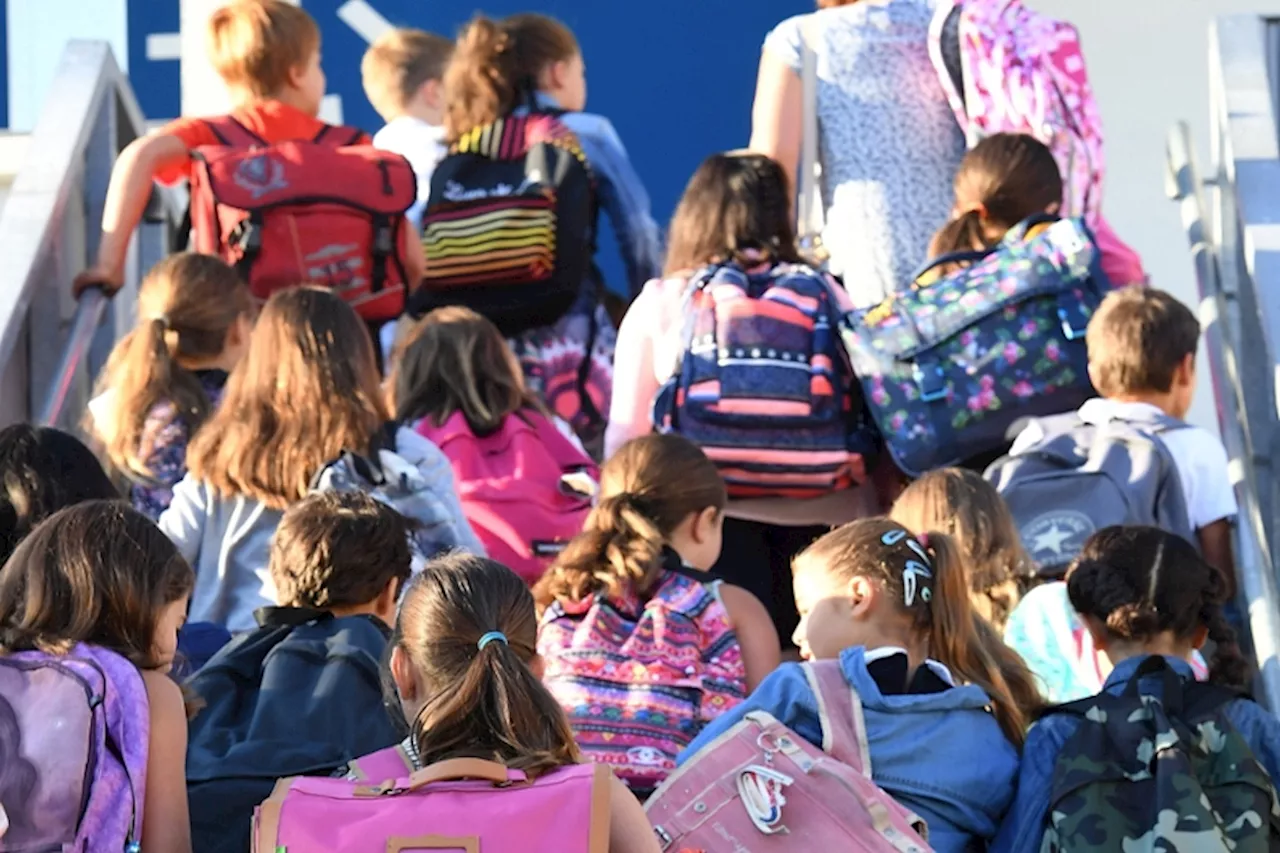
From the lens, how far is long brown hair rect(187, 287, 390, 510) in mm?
6031

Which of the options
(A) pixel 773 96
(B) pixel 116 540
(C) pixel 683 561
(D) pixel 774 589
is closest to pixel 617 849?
(B) pixel 116 540

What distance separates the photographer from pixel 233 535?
595 cm

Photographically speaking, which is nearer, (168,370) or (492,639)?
(492,639)

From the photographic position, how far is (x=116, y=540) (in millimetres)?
4352

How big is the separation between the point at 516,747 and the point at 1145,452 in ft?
8.79

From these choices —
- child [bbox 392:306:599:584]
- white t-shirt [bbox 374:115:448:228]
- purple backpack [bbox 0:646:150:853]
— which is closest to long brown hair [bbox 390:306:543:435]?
child [bbox 392:306:599:584]

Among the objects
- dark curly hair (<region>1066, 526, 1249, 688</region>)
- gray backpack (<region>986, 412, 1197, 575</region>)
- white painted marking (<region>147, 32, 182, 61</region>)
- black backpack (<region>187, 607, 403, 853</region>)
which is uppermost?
dark curly hair (<region>1066, 526, 1249, 688</region>)

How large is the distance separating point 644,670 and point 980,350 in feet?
5.80

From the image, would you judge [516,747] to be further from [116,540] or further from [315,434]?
[315,434]

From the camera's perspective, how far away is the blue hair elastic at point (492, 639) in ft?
13.5

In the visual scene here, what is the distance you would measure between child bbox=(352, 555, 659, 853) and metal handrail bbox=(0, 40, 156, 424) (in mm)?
3070

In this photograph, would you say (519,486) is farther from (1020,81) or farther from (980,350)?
(1020,81)

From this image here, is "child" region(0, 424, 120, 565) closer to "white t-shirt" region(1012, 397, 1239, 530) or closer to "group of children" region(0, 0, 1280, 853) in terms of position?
"group of children" region(0, 0, 1280, 853)

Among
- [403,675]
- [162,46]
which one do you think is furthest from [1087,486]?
[162,46]
